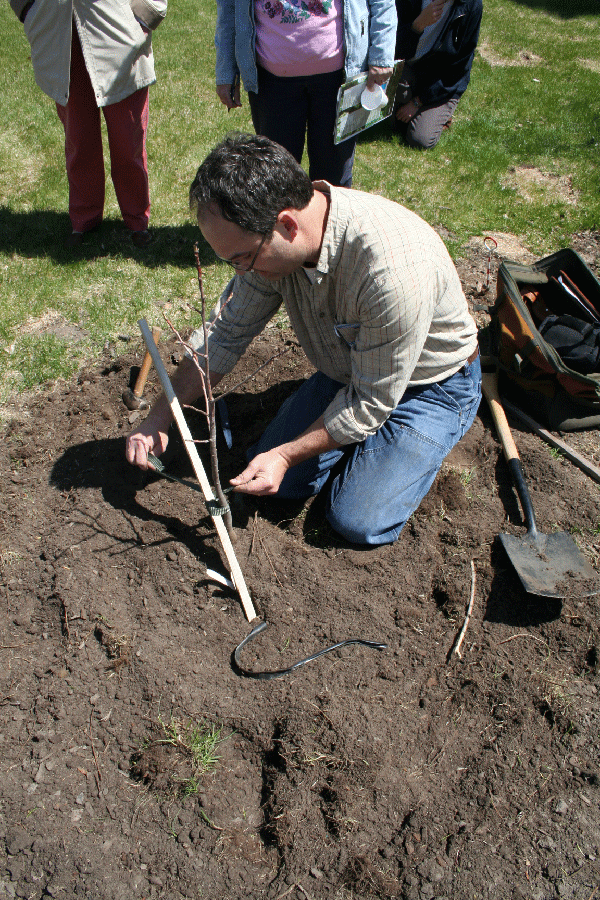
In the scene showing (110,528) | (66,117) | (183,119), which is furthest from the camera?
(183,119)

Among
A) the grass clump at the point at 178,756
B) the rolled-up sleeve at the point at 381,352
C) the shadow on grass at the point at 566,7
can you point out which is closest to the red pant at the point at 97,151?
the rolled-up sleeve at the point at 381,352

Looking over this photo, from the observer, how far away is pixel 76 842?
1961 millimetres

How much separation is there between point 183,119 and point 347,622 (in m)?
5.85

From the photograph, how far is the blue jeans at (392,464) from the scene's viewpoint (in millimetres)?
2662

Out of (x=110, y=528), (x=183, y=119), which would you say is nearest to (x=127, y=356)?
(x=110, y=528)

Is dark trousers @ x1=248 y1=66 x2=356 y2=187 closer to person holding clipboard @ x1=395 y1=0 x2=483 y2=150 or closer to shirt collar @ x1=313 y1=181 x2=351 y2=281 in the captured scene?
shirt collar @ x1=313 y1=181 x2=351 y2=281

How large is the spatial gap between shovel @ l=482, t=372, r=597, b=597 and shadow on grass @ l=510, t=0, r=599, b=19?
10209 mm

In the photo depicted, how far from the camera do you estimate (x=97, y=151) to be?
429 centimetres

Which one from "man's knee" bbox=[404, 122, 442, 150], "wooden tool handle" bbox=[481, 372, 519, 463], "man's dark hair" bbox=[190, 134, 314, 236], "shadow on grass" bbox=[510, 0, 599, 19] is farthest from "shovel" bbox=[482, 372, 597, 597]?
"shadow on grass" bbox=[510, 0, 599, 19]

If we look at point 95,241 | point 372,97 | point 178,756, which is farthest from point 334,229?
point 95,241

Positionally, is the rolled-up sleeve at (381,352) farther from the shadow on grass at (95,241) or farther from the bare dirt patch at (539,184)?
the bare dirt patch at (539,184)

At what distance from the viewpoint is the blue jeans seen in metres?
2.66

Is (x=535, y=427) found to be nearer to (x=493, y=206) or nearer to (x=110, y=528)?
(x=110, y=528)

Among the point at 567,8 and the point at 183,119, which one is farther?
the point at 567,8
